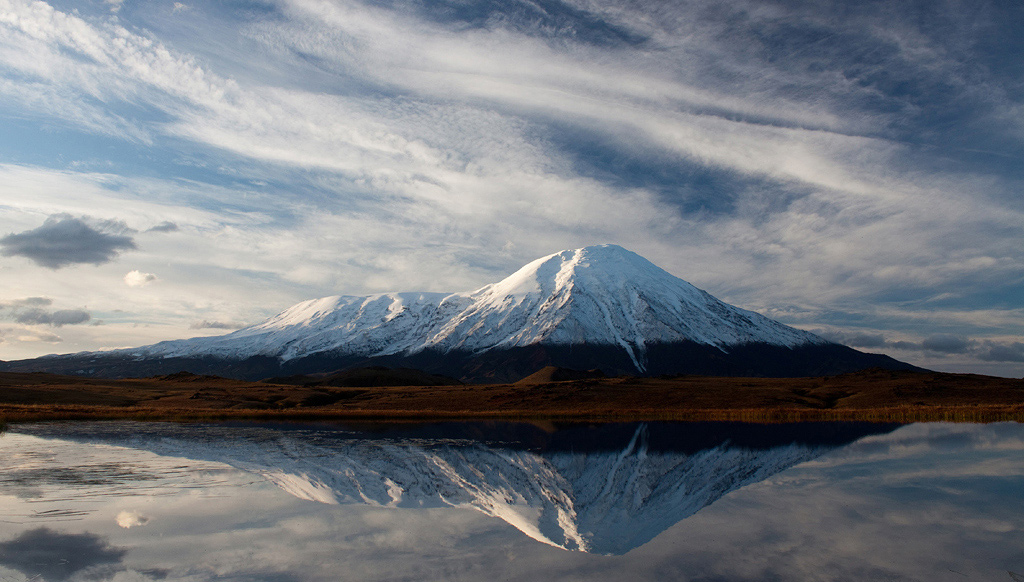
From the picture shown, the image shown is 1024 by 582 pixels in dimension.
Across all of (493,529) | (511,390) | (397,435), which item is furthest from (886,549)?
(511,390)

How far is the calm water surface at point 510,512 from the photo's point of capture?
15.4 meters

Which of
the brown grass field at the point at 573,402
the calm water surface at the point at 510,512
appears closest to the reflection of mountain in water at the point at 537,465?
the calm water surface at the point at 510,512

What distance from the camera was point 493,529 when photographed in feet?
64.0

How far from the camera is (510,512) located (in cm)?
2228

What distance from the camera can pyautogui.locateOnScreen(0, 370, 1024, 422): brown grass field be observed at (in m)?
73.1

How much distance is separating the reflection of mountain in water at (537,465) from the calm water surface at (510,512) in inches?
7.8

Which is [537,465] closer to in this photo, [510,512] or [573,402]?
[510,512]

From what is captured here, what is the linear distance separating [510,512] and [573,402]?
72.8 meters

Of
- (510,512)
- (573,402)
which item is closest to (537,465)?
(510,512)

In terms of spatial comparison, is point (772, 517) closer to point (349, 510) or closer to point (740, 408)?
point (349, 510)

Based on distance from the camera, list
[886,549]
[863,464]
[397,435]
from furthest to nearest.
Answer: [397,435] < [863,464] < [886,549]

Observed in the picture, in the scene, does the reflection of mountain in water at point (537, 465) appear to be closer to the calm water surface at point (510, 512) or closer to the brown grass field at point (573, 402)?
the calm water surface at point (510, 512)

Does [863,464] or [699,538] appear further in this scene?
[863,464]

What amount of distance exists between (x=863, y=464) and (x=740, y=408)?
52.4m
